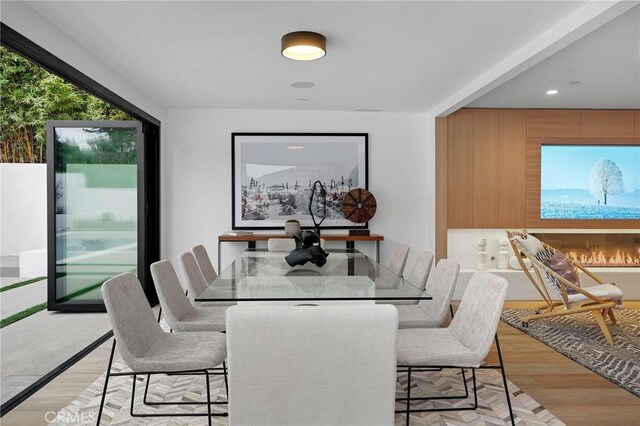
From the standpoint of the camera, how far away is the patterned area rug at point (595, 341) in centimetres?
324

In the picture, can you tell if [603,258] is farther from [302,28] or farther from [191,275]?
[191,275]

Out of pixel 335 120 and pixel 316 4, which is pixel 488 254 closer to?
pixel 335 120

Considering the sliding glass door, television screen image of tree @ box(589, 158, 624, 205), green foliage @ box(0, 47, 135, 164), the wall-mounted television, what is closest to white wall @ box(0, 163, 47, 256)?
green foliage @ box(0, 47, 135, 164)

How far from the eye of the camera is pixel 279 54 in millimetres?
3521

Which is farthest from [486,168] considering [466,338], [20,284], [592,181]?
[20,284]

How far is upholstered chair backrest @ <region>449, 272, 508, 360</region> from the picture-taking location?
2.11m

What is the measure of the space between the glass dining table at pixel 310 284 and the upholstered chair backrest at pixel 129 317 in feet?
1.11

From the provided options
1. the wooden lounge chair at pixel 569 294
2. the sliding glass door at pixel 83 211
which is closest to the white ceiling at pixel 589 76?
the wooden lounge chair at pixel 569 294

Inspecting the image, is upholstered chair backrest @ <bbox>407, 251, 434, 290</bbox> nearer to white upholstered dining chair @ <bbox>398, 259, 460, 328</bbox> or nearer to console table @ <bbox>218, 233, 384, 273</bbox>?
white upholstered dining chair @ <bbox>398, 259, 460, 328</bbox>

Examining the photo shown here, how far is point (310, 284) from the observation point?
2506mm

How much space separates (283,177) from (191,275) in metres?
2.74

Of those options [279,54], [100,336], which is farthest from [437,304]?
[100,336]

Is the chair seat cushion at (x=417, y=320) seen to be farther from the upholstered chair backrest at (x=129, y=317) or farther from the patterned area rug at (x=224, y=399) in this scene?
the upholstered chair backrest at (x=129, y=317)

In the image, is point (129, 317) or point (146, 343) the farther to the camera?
point (146, 343)
